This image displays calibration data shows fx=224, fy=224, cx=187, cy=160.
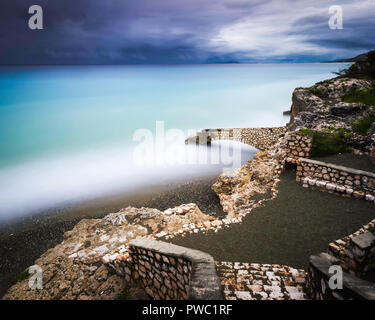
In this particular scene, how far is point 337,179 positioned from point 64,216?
14811mm

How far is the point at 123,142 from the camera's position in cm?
2809

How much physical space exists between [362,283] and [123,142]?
27139 mm

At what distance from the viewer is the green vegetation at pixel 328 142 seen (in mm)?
11016

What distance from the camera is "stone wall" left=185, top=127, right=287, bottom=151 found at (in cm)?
2308

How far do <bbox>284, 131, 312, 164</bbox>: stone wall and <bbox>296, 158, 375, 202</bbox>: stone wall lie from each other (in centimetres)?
99

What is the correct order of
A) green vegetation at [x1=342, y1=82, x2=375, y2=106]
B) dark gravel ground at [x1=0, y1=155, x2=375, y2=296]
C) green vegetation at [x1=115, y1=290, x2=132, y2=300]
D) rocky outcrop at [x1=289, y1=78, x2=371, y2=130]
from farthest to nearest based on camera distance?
1. green vegetation at [x1=342, y1=82, x2=375, y2=106]
2. rocky outcrop at [x1=289, y1=78, x2=371, y2=130]
3. dark gravel ground at [x1=0, y1=155, x2=375, y2=296]
4. green vegetation at [x1=115, y1=290, x2=132, y2=300]

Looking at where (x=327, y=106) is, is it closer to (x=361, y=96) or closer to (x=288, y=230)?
(x=361, y=96)

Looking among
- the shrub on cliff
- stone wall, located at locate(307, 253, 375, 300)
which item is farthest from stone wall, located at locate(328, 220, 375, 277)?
the shrub on cliff

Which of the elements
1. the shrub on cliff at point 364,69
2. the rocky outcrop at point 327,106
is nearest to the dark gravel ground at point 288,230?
the rocky outcrop at point 327,106

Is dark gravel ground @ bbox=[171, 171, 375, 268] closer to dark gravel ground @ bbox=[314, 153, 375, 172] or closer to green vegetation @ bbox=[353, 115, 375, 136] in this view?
dark gravel ground @ bbox=[314, 153, 375, 172]

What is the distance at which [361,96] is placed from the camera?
15.0 m

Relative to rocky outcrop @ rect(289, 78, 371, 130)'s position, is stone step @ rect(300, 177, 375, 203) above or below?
below

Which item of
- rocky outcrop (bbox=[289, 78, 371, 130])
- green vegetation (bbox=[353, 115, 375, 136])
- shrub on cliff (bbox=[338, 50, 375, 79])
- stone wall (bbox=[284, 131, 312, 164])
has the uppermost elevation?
shrub on cliff (bbox=[338, 50, 375, 79])
